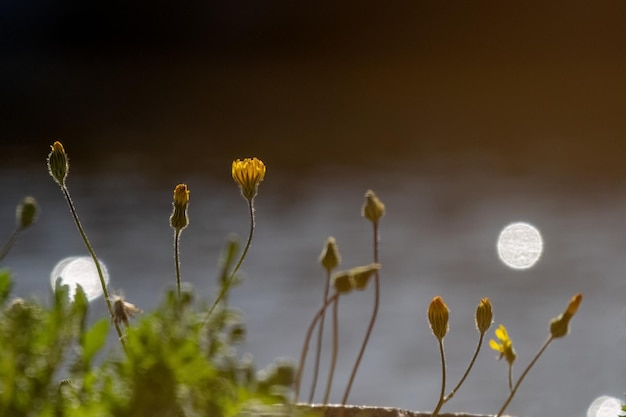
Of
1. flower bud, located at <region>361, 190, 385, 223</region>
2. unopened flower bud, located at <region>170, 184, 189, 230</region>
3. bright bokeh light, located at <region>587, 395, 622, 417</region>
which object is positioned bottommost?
bright bokeh light, located at <region>587, 395, 622, 417</region>

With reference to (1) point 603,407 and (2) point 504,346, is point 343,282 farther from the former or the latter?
(1) point 603,407

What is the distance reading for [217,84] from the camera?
202 inches

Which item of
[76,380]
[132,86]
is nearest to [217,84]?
[132,86]

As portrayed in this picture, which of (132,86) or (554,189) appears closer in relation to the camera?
(554,189)

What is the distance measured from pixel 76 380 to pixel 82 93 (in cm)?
470

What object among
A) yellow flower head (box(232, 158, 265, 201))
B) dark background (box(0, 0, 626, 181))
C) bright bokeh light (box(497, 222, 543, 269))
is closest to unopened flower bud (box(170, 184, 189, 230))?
yellow flower head (box(232, 158, 265, 201))

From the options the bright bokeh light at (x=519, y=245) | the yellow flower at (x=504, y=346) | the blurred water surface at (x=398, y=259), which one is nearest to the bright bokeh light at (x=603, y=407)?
the blurred water surface at (x=398, y=259)

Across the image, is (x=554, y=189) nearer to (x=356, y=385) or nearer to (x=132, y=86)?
(x=356, y=385)

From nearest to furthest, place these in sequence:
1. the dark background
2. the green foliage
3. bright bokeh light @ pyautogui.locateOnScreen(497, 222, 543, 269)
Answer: the green foliage
bright bokeh light @ pyautogui.locateOnScreen(497, 222, 543, 269)
the dark background

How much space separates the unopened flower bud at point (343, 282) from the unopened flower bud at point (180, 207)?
78mm

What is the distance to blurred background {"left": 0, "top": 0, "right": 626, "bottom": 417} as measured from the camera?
6.15 ft

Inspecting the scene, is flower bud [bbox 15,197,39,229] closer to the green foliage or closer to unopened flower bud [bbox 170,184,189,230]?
unopened flower bud [bbox 170,184,189,230]

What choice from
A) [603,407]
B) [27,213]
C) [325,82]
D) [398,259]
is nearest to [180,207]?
[27,213]

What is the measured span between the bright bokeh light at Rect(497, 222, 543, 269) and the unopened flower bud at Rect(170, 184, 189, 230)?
1.87 m
